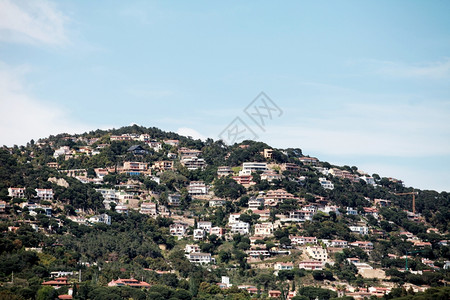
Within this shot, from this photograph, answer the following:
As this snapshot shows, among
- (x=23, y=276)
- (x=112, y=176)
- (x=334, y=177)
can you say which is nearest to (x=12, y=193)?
(x=112, y=176)

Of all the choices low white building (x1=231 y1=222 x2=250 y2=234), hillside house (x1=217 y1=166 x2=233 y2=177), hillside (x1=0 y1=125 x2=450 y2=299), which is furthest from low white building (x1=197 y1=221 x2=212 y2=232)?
hillside house (x1=217 y1=166 x2=233 y2=177)

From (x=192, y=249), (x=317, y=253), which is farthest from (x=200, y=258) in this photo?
(x=317, y=253)

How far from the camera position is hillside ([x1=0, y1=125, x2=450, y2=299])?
69.0 m

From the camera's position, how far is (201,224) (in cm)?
8769

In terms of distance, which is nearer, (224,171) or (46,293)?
(46,293)

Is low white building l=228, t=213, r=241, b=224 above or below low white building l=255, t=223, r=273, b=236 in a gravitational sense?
above

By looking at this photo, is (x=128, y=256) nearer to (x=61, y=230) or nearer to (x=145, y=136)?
(x=61, y=230)

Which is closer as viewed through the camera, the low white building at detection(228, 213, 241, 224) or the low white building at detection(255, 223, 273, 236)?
the low white building at detection(255, 223, 273, 236)

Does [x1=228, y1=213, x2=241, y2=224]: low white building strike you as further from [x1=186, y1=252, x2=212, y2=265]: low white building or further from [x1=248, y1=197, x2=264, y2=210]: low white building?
[x1=186, y1=252, x2=212, y2=265]: low white building

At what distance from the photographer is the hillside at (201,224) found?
69000 millimetres

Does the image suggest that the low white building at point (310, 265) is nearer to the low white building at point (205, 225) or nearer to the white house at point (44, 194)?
the low white building at point (205, 225)

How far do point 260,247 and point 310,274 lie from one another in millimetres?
8012

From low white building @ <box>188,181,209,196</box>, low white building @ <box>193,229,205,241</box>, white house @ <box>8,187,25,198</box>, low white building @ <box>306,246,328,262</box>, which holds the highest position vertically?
low white building @ <box>188,181,209,196</box>

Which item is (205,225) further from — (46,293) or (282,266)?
(46,293)
